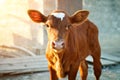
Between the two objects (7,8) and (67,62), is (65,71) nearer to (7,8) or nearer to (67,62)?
(67,62)

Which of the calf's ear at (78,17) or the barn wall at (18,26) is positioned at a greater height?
the calf's ear at (78,17)

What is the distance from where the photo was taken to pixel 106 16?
39.5 feet

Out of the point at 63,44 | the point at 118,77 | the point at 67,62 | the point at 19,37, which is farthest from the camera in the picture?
the point at 19,37

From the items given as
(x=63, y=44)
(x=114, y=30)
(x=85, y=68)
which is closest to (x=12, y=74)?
Result: (x=85, y=68)

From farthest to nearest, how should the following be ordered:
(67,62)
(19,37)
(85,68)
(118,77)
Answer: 1. (19,37)
2. (118,77)
3. (85,68)
4. (67,62)

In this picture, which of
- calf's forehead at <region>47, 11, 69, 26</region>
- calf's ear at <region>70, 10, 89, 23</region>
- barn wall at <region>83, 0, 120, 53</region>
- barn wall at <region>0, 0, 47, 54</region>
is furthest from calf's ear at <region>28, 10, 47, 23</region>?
barn wall at <region>83, 0, 120, 53</region>

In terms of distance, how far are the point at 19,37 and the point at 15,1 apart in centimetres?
109

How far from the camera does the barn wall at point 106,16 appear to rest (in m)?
11.8

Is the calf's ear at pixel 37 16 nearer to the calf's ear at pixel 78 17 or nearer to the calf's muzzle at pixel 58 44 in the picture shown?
the calf's ear at pixel 78 17

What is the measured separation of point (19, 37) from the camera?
30.3ft

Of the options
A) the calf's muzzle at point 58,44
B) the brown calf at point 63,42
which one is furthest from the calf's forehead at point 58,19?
the calf's muzzle at point 58,44

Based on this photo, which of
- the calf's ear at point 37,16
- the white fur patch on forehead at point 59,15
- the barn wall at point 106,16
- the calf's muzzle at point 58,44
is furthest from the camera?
the barn wall at point 106,16

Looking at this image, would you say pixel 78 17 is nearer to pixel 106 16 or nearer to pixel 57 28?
pixel 57 28

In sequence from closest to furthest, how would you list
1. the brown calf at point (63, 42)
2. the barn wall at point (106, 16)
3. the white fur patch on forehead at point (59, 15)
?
the brown calf at point (63, 42) < the white fur patch on forehead at point (59, 15) < the barn wall at point (106, 16)
